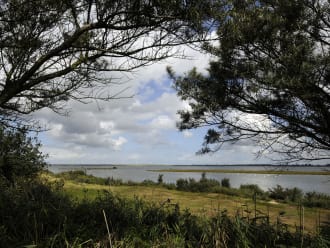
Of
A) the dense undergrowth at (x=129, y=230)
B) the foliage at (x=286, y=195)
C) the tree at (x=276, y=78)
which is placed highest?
the tree at (x=276, y=78)

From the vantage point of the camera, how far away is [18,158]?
10516 millimetres

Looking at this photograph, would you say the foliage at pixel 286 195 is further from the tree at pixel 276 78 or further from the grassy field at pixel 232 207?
the tree at pixel 276 78

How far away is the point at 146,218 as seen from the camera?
4.65 m

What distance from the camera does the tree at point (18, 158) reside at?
9789mm

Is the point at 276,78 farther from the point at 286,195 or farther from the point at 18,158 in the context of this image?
the point at 286,195

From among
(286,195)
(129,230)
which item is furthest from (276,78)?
(286,195)

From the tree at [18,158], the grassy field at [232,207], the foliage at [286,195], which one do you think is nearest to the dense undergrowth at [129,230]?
the grassy field at [232,207]

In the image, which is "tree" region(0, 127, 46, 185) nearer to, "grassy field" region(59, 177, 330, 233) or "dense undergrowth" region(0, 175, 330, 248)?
"grassy field" region(59, 177, 330, 233)

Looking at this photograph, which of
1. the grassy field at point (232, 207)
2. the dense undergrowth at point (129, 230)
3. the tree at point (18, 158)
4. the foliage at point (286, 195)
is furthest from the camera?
the foliage at point (286, 195)

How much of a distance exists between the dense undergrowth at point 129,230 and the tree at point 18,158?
5.34 metres

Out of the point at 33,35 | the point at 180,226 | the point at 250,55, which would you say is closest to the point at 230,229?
the point at 180,226

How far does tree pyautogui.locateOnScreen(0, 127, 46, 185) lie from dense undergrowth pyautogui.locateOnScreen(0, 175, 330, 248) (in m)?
5.34

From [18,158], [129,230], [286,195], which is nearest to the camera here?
[129,230]

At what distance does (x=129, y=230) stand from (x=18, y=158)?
7.35 metres
